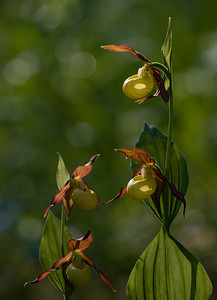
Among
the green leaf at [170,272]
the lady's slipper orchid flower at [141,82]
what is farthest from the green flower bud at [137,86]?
the green leaf at [170,272]

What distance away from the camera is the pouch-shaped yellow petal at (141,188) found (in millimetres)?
649

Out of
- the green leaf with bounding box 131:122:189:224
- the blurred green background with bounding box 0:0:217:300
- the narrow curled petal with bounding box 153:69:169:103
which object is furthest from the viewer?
the blurred green background with bounding box 0:0:217:300

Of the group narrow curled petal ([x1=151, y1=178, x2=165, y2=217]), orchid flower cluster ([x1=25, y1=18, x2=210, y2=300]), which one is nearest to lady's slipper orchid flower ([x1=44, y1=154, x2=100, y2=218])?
orchid flower cluster ([x1=25, y1=18, x2=210, y2=300])

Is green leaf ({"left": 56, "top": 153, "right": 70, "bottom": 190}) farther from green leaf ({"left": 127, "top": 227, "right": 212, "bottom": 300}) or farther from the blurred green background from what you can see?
the blurred green background

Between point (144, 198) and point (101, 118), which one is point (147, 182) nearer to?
point (144, 198)

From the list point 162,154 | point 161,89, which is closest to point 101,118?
point 162,154

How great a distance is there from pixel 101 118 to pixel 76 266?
1772mm

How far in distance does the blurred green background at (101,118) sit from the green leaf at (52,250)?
3.78 ft

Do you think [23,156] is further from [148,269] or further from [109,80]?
[148,269]

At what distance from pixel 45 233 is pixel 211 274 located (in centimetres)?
146

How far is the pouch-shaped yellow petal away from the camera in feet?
2.13

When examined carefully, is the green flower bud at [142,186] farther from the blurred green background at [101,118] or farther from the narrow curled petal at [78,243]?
the blurred green background at [101,118]

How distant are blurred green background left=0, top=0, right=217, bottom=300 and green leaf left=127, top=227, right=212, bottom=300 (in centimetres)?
126

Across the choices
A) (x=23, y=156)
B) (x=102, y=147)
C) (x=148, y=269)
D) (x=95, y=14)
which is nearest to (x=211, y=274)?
(x=102, y=147)
